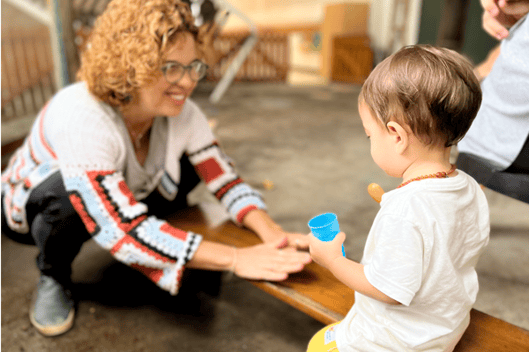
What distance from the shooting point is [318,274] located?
52.9 inches

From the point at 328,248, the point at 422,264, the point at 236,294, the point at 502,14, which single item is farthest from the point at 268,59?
the point at 422,264

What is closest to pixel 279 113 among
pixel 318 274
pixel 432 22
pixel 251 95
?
pixel 251 95

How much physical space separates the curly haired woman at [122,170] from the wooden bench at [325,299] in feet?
0.15

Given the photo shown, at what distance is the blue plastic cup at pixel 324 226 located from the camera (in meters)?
0.86

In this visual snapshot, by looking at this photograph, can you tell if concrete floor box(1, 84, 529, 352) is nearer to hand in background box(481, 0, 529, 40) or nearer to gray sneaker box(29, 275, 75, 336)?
gray sneaker box(29, 275, 75, 336)

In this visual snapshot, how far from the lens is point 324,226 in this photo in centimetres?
86

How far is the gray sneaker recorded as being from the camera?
1.53 metres

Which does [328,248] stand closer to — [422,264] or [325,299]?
[422,264]

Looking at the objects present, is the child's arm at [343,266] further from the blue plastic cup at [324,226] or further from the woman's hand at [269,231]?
the woman's hand at [269,231]

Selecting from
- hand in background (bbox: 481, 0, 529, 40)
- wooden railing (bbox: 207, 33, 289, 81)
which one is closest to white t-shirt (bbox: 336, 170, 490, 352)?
hand in background (bbox: 481, 0, 529, 40)

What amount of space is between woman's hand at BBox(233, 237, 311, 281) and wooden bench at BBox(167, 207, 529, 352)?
30 mm

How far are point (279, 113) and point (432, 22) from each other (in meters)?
3.13

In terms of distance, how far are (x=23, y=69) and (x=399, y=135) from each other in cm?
527

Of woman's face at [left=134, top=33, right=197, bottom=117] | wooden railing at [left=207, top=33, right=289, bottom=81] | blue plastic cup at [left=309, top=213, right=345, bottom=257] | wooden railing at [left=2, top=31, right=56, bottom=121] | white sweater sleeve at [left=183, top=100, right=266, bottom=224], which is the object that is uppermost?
woman's face at [left=134, top=33, right=197, bottom=117]
